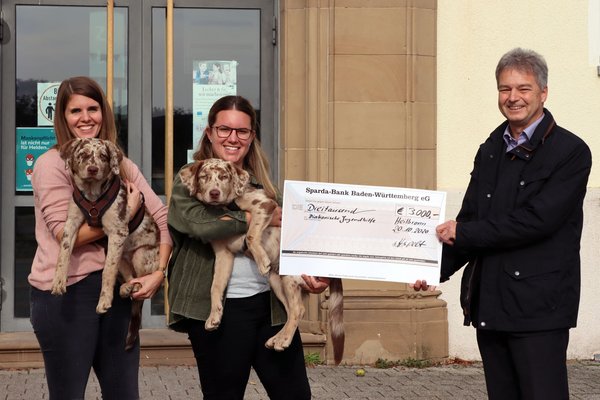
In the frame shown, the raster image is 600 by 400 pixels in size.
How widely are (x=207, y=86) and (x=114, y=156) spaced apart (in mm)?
5128

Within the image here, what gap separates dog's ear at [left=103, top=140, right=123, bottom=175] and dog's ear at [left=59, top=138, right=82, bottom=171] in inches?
4.8

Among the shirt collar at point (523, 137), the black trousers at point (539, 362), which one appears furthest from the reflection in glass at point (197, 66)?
the black trousers at point (539, 362)

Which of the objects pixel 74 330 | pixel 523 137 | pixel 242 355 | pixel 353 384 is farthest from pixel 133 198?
pixel 353 384

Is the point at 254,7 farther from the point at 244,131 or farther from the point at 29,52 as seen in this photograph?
the point at 244,131

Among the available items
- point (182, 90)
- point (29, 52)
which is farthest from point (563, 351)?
point (29, 52)

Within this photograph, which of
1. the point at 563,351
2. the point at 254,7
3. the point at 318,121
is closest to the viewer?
the point at 563,351

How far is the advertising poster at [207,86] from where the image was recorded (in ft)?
31.8

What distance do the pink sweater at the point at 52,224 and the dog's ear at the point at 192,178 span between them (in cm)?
52

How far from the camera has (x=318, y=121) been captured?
361 inches

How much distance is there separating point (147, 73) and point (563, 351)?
587cm

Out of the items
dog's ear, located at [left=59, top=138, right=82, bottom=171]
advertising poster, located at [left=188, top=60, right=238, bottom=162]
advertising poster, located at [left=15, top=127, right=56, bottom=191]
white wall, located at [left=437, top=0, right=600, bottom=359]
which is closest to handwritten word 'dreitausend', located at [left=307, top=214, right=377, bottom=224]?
dog's ear, located at [left=59, top=138, right=82, bottom=171]

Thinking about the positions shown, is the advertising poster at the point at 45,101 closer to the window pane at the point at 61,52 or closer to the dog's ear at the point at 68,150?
the window pane at the point at 61,52

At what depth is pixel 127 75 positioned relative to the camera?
9.70 m

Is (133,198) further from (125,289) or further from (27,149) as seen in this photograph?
(27,149)
